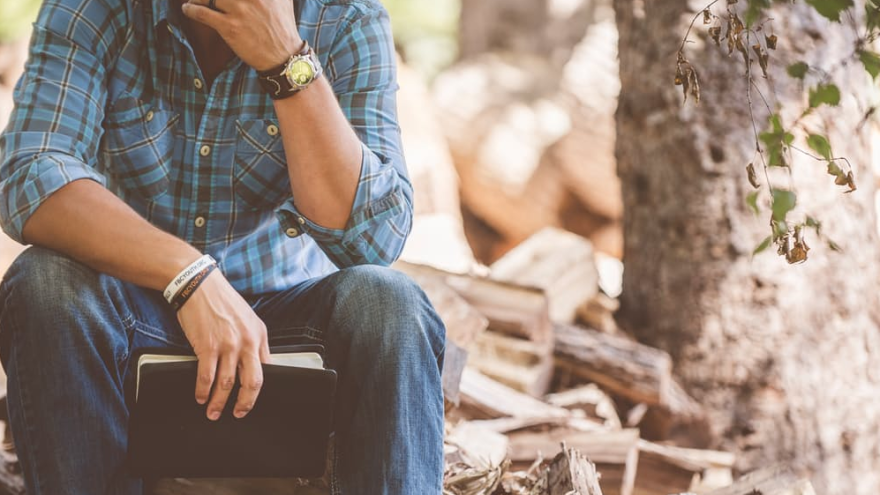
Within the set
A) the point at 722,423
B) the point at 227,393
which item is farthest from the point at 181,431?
the point at 722,423

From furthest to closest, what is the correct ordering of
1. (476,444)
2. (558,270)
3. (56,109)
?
(558,270) < (476,444) < (56,109)

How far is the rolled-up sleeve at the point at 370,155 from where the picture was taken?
168 cm

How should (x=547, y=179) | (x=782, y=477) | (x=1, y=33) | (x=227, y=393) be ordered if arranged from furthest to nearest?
(x=547, y=179) < (x=1, y=33) < (x=782, y=477) < (x=227, y=393)

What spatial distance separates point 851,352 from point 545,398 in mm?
1004

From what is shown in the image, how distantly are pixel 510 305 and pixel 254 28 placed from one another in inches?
66.6

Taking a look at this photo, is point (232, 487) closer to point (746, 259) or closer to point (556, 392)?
point (556, 392)

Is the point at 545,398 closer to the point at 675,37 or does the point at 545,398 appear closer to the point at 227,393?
the point at 675,37

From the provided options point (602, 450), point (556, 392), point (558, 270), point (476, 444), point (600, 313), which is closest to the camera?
point (476, 444)

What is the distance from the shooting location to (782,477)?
198 centimetres

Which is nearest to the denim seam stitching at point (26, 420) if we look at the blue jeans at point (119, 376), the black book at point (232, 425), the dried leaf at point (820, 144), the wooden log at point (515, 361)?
the blue jeans at point (119, 376)

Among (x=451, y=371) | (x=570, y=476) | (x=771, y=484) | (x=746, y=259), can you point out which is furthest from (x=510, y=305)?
(x=570, y=476)

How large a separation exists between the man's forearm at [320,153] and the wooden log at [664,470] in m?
1.55

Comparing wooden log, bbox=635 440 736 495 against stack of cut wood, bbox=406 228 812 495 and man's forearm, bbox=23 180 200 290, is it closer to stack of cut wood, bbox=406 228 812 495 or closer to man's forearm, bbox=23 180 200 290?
stack of cut wood, bbox=406 228 812 495

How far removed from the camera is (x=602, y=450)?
2.56 meters
